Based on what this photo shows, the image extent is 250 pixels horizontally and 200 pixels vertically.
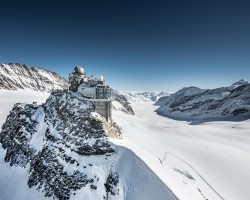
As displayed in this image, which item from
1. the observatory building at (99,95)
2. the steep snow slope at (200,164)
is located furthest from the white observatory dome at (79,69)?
the steep snow slope at (200,164)

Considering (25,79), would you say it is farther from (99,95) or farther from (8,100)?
(99,95)

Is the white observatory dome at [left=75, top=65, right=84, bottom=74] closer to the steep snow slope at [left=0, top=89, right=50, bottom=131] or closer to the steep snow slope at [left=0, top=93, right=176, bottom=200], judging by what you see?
the steep snow slope at [left=0, top=93, right=176, bottom=200]

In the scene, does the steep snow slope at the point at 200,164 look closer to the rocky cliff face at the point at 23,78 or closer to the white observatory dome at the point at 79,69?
the white observatory dome at the point at 79,69

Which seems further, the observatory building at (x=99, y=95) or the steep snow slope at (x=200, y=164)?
the observatory building at (x=99, y=95)

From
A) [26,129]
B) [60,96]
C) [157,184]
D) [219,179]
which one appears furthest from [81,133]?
[219,179]

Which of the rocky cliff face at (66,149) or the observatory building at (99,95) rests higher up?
the observatory building at (99,95)

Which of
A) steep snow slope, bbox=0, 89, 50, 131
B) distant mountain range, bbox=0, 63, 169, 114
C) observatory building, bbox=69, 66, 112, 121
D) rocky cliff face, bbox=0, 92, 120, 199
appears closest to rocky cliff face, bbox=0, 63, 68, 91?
distant mountain range, bbox=0, 63, 169, 114

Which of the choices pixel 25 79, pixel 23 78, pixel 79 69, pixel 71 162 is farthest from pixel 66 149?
pixel 23 78
